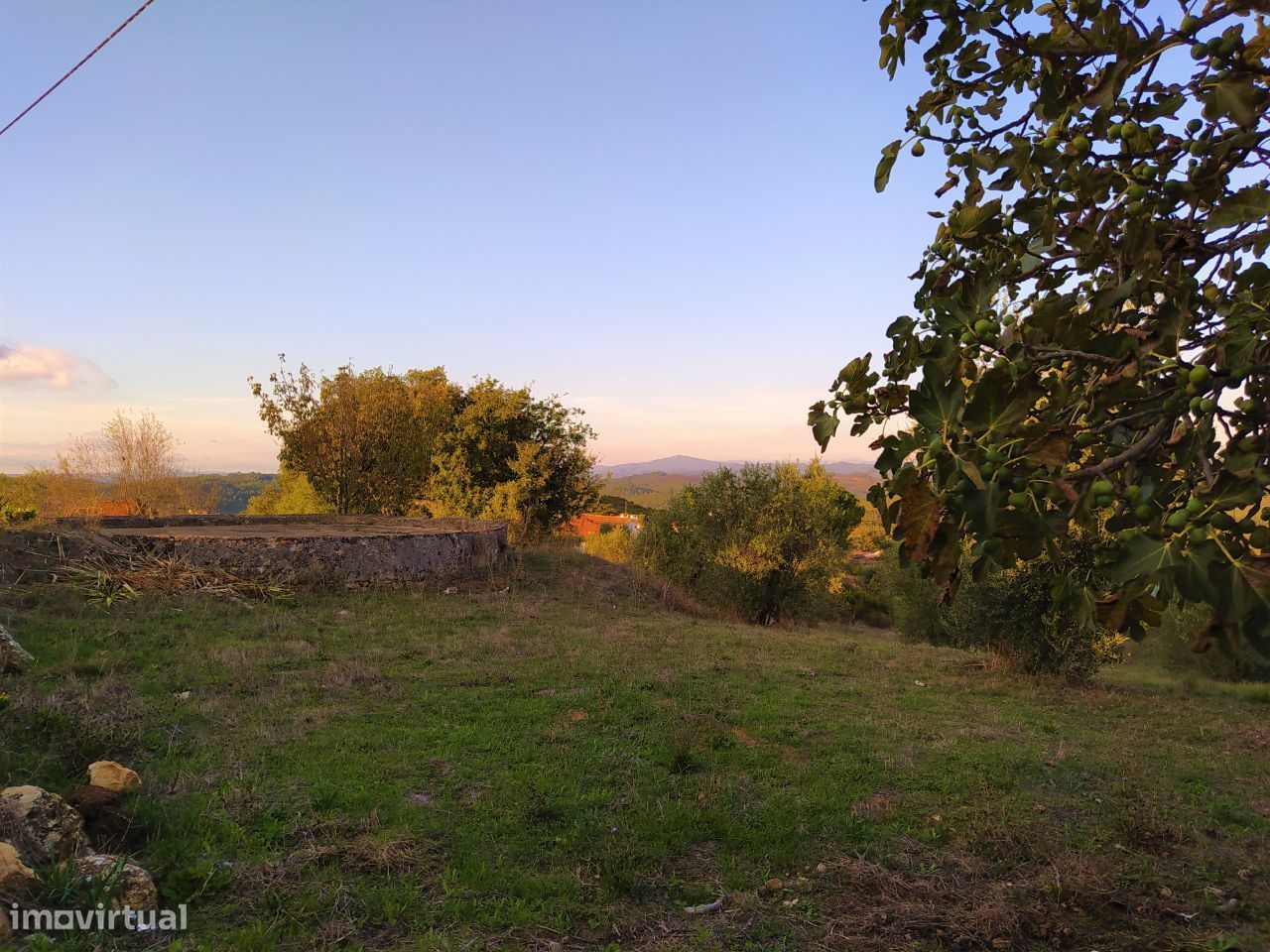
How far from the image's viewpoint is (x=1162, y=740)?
26.2 feet

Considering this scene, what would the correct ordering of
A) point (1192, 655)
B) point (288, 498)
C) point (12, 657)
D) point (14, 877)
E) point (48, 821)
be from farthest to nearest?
point (288, 498) → point (1192, 655) → point (12, 657) → point (48, 821) → point (14, 877)

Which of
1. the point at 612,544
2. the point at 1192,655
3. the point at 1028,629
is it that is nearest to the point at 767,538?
the point at 1028,629

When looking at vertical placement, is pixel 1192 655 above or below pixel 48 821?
below

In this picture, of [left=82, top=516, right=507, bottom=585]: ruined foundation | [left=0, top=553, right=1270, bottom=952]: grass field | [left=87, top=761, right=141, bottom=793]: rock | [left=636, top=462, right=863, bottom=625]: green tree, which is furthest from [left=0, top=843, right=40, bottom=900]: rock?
[left=636, top=462, right=863, bottom=625]: green tree

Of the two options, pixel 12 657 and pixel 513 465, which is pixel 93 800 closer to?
pixel 12 657

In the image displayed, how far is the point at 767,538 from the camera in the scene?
20.5m

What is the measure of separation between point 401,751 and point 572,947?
298cm

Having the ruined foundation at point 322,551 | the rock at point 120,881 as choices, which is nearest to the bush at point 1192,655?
the ruined foundation at point 322,551

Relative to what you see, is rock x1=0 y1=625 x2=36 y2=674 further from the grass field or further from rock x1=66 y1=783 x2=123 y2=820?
rock x1=66 y1=783 x2=123 y2=820

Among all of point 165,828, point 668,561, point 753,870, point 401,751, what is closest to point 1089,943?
point 753,870

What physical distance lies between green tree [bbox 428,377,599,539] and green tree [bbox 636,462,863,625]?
689 centimetres

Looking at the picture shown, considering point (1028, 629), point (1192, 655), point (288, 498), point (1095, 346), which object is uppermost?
point (1095, 346)

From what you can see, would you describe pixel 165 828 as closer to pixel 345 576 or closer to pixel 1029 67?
pixel 1029 67

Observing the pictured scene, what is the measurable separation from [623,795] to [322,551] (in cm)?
1006
